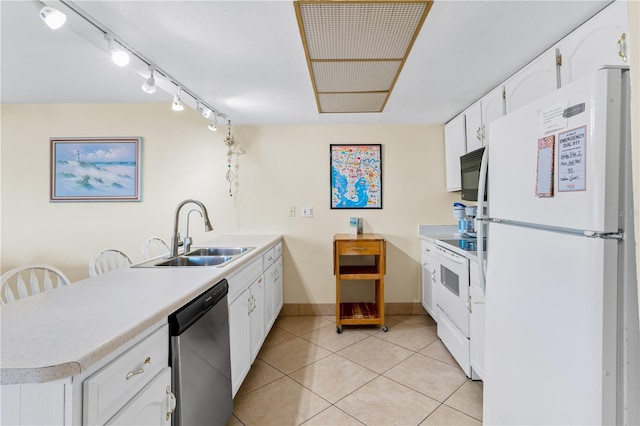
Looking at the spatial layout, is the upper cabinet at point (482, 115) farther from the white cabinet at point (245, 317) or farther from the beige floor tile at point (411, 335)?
the white cabinet at point (245, 317)

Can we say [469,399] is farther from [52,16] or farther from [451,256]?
[52,16]

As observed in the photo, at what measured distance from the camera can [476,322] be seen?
1.80 m

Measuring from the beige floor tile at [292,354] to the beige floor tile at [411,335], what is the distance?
0.65 m

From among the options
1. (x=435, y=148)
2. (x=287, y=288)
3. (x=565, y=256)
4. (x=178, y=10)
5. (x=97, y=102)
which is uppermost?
(x=97, y=102)

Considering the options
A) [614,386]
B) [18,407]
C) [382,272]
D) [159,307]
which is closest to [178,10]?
[159,307]

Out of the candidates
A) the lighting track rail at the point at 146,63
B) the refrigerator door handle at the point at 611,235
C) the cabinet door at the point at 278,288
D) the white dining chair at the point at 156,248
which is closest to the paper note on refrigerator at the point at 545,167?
the refrigerator door handle at the point at 611,235

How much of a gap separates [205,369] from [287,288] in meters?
1.95

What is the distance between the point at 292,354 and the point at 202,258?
3.59ft

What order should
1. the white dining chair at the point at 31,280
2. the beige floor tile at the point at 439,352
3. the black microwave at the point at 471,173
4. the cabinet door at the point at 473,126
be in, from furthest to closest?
1. the cabinet door at the point at 473,126
2. the beige floor tile at the point at 439,352
3. the black microwave at the point at 471,173
4. the white dining chair at the point at 31,280

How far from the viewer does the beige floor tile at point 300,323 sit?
2795mm

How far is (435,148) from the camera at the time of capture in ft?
10.2

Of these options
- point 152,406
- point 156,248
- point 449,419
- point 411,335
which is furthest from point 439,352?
point 156,248

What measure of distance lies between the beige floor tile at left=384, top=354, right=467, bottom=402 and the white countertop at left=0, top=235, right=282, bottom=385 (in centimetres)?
150

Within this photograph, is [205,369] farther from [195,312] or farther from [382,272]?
[382,272]
